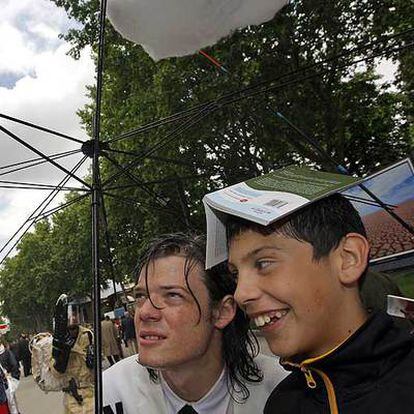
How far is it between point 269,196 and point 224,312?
77cm

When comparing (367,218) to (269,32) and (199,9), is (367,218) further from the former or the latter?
(269,32)

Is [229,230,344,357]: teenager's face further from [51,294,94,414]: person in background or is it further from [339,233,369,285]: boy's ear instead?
[51,294,94,414]: person in background

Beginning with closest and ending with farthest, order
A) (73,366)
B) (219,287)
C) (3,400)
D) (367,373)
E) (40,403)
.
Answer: (367,373) < (219,287) < (73,366) < (3,400) < (40,403)

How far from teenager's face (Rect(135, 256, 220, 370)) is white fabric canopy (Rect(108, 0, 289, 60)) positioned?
3.80 ft

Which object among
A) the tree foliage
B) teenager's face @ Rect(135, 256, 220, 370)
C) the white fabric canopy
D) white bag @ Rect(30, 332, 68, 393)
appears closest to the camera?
teenager's face @ Rect(135, 256, 220, 370)

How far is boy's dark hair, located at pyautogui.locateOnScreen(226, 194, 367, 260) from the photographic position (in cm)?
128

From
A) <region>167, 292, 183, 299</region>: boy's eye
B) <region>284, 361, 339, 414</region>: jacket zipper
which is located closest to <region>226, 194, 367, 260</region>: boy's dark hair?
<region>284, 361, 339, 414</region>: jacket zipper

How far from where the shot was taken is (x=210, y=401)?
178 centimetres

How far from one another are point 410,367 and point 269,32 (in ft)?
34.1

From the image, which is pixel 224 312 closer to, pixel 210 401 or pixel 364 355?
pixel 210 401

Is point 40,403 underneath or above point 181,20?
underneath

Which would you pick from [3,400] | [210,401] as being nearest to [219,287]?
[210,401]

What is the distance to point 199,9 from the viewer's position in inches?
92.0

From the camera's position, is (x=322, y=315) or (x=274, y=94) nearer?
(x=322, y=315)
